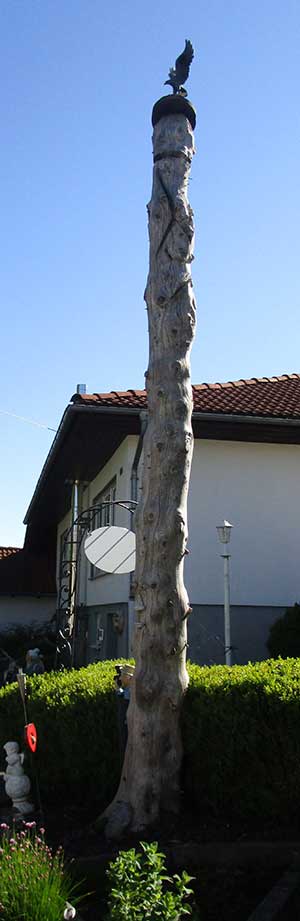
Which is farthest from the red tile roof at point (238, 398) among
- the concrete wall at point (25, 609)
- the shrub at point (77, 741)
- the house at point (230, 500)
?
the concrete wall at point (25, 609)

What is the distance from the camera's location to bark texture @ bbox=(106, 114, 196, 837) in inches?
214

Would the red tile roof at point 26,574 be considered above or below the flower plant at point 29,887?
above

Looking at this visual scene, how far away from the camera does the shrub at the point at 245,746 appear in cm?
512

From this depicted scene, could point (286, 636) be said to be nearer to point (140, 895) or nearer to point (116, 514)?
point (116, 514)

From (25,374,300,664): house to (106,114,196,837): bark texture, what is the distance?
15.5ft

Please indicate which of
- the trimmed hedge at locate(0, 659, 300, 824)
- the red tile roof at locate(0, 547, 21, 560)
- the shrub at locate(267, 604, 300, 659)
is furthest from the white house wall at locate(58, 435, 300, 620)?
the red tile roof at locate(0, 547, 21, 560)

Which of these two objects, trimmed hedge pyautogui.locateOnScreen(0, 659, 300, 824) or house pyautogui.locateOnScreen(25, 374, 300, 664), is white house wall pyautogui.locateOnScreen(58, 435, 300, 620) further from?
trimmed hedge pyautogui.locateOnScreen(0, 659, 300, 824)

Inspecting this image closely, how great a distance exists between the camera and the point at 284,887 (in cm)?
439

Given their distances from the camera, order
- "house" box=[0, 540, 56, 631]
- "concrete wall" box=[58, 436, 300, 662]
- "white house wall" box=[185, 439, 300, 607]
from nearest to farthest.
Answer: "concrete wall" box=[58, 436, 300, 662]
"white house wall" box=[185, 439, 300, 607]
"house" box=[0, 540, 56, 631]

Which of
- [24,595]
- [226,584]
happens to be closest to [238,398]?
[226,584]

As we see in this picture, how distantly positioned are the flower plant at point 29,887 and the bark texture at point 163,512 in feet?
4.39

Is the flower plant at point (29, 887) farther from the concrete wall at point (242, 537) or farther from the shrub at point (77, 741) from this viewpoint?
the concrete wall at point (242, 537)

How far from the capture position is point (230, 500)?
11875 millimetres

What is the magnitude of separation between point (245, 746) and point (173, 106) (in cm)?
447
